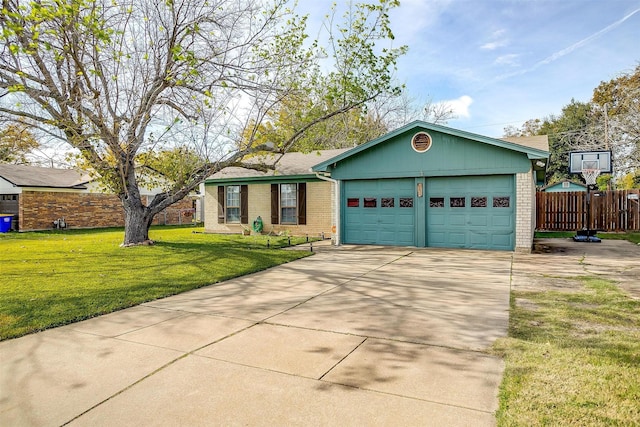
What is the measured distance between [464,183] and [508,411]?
34.8 ft

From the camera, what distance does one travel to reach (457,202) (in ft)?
42.1

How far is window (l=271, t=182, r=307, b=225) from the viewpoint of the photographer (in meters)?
17.1

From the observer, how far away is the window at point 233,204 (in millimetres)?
18422

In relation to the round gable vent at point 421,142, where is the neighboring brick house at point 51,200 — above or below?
below

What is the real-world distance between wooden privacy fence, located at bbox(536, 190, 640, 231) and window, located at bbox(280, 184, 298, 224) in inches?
469

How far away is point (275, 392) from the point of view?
331 centimetres

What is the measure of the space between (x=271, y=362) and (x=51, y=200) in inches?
926

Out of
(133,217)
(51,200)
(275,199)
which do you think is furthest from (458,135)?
(51,200)

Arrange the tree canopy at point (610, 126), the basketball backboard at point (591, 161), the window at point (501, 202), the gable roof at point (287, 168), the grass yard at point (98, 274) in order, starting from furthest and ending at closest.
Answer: the tree canopy at point (610, 126) < the gable roof at point (287, 168) < the basketball backboard at point (591, 161) < the window at point (501, 202) < the grass yard at point (98, 274)

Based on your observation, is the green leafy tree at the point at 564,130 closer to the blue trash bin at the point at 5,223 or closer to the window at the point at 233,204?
the window at the point at 233,204

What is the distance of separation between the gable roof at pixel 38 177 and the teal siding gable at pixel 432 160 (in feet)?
48.8

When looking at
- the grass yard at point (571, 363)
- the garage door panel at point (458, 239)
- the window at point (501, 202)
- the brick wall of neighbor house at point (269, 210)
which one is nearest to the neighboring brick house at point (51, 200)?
the brick wall of neighbor house at point (269, 210)

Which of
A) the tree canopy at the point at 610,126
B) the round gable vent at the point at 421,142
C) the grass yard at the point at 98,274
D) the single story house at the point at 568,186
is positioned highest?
the tree canopy at the point at 610,126

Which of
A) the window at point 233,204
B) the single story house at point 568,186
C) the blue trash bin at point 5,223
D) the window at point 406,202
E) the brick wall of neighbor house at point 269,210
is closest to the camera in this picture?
the window at point 406,202
